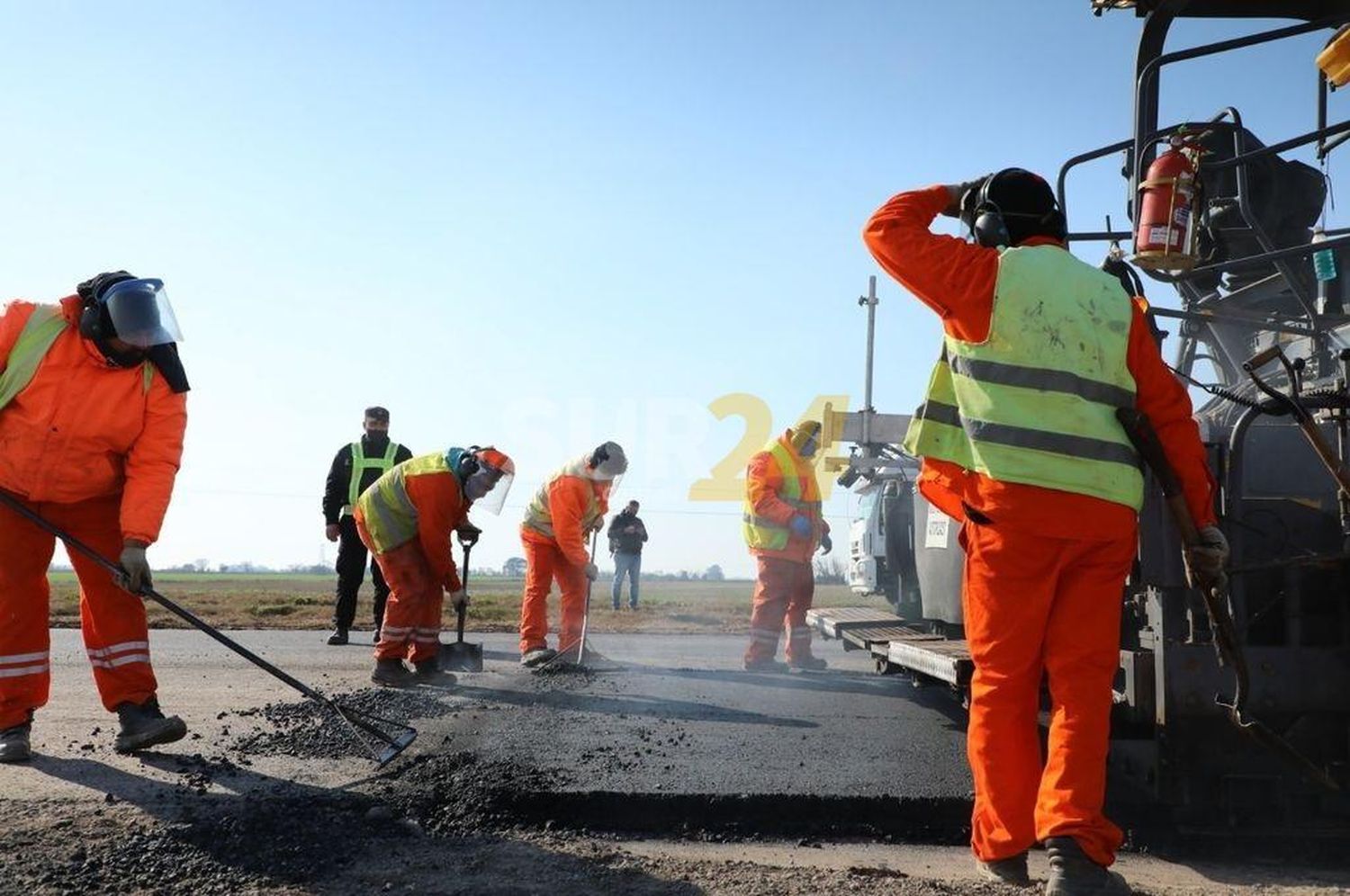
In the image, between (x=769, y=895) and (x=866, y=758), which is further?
(x=866, y=758)

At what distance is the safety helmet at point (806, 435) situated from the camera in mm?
8680

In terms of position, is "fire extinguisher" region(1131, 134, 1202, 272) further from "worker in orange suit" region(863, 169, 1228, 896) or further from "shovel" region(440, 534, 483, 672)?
"shovel" region(440, 534, 483, 672)

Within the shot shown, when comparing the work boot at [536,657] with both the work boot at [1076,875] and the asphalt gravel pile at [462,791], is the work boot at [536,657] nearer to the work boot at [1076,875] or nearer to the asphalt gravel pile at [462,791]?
the asphalt gravel pile at [462,791]

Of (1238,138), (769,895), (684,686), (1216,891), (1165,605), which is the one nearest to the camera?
(769,895)

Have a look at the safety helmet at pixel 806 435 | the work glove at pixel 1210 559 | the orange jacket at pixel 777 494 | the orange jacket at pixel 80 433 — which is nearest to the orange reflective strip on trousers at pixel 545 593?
the orange jacket at pixel 777 494

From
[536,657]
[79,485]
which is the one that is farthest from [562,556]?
[79,485]

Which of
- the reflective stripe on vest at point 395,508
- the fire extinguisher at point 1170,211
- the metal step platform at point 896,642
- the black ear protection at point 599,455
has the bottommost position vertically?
the metal step platform at point 896,642

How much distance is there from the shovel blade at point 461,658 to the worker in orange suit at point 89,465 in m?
2.73

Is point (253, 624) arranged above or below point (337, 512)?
below

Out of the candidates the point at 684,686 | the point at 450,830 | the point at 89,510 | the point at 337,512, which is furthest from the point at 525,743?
the point at 337,512

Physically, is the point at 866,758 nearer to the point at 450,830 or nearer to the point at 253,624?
the point at 450,830

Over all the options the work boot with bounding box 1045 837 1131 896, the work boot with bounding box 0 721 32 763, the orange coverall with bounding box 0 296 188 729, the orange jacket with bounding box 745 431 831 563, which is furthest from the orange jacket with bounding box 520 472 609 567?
the work boot with bounding box 1045 837 1131 896

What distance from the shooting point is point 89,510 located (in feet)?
14.5

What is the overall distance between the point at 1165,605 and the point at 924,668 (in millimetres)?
1389
